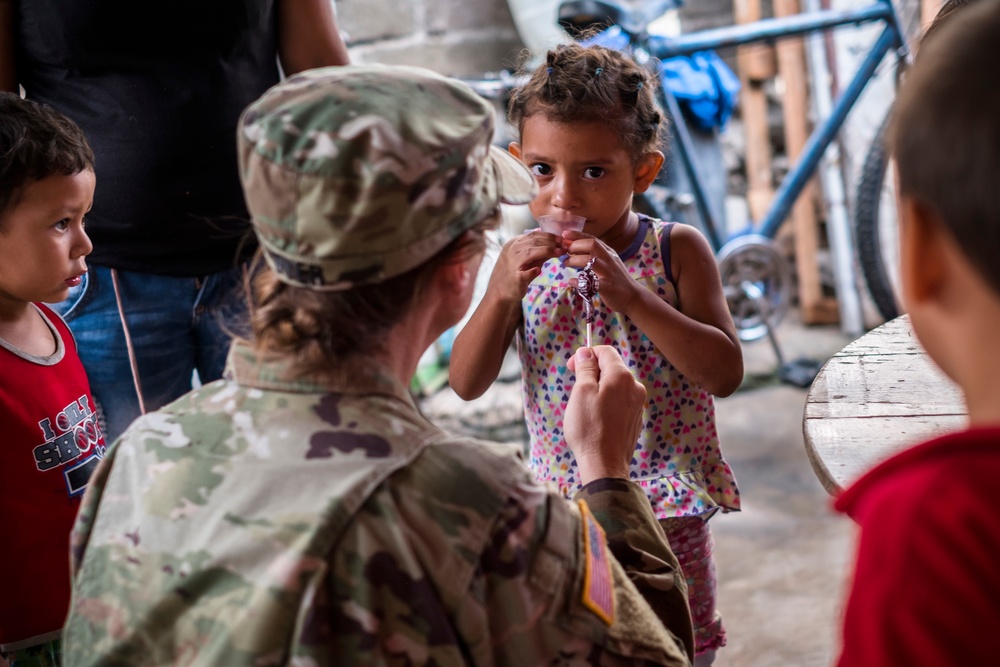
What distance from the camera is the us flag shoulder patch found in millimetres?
998

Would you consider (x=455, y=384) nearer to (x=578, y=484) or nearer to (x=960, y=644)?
(x=578, y=484)

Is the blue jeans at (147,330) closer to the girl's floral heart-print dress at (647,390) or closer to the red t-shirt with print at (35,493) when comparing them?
the red t-shirt with print at (35,493)

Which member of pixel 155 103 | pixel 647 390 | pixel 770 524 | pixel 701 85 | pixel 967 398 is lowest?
pixel 770 524

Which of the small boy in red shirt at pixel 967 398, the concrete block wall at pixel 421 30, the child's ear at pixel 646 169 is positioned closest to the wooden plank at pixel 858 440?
the small boy in red shirt at pixel 967 398

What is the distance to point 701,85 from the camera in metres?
4.09

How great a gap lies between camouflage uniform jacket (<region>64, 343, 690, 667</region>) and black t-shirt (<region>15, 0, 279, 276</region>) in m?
0.93

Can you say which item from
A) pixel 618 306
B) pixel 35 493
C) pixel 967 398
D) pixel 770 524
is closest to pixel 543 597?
pixel 967 398

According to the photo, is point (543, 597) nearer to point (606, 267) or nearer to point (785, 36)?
point (606, 267)

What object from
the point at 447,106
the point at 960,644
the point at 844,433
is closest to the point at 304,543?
the point at 447,106

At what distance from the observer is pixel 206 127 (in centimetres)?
194

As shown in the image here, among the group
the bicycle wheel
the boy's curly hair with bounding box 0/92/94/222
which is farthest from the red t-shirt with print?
the bicycle wheel

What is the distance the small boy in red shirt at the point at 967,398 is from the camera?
0.72 meters

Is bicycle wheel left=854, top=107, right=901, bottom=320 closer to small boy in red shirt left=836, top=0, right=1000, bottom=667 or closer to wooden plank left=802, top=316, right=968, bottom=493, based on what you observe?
wooden plank left=802, top=316, right=968, bottom=493

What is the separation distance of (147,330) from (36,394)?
37cm
